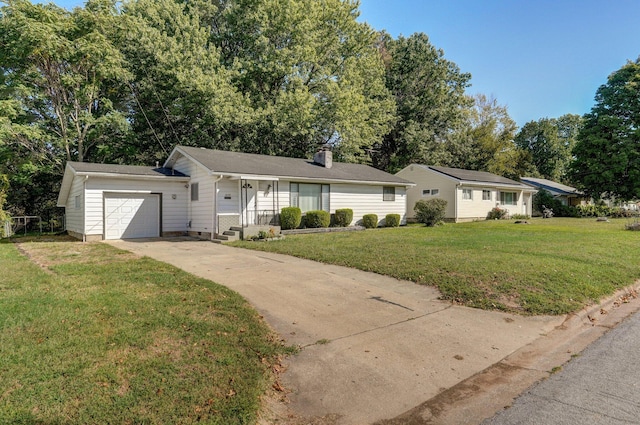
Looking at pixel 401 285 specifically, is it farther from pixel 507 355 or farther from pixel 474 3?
pixel 474 3

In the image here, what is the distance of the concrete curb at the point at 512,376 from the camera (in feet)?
9.28

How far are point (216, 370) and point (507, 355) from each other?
10.4 feet

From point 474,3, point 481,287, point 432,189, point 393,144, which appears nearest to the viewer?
point 481,287

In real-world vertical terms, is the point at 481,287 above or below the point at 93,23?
below

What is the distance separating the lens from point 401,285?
6.70 m

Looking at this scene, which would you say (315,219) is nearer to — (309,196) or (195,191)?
(309,196)

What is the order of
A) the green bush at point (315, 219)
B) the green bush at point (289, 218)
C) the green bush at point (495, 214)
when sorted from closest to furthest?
the green bush at point (289, 218), the green bush at point (315, 219), the green bush at point (495, 214)

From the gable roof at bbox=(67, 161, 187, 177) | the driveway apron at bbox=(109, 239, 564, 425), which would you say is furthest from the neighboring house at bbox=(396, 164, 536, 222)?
the driveway apron at bbox=(109, 239, 564, 425)

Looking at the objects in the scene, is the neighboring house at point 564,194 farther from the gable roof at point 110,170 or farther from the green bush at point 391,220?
the gable roof at point 110,170

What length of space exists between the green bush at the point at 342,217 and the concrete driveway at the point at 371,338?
10556 mm

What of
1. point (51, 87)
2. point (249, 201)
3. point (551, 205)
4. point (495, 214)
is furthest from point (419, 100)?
point (51, 87)

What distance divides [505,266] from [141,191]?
14158mm

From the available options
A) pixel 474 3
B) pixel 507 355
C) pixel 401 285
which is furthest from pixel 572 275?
pixel 474 3

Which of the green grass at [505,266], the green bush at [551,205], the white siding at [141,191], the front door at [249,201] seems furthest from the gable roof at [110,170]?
the green bush at [551,205]
